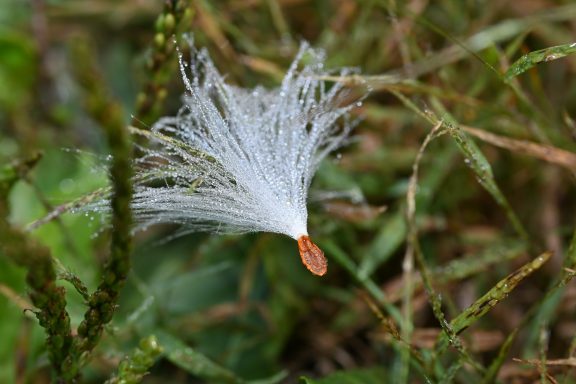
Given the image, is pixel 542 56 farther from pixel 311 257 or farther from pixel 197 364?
pixel 197 364

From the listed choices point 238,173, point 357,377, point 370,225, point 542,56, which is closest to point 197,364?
point 357,377

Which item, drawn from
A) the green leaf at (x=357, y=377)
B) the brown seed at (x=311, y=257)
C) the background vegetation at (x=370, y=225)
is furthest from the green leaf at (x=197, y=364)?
the brown seed at (x=311, y=257)

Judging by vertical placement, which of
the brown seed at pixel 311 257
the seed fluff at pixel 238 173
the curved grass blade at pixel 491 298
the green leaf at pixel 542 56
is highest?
the seed fluff at pixel 238 173

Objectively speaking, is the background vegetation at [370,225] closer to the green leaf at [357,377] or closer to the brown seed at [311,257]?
the green leaf at [357,377]

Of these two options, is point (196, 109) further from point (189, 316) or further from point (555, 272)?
point (555, 272)

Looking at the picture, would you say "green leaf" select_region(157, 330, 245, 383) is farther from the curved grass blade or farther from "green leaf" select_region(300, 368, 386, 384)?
the curved grass blade

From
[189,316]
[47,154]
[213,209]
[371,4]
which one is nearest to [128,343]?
[189,316]

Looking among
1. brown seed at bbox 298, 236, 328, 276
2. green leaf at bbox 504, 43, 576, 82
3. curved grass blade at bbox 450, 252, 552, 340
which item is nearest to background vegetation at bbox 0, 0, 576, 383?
green leaf at bbox 504, 43, 576, 82
